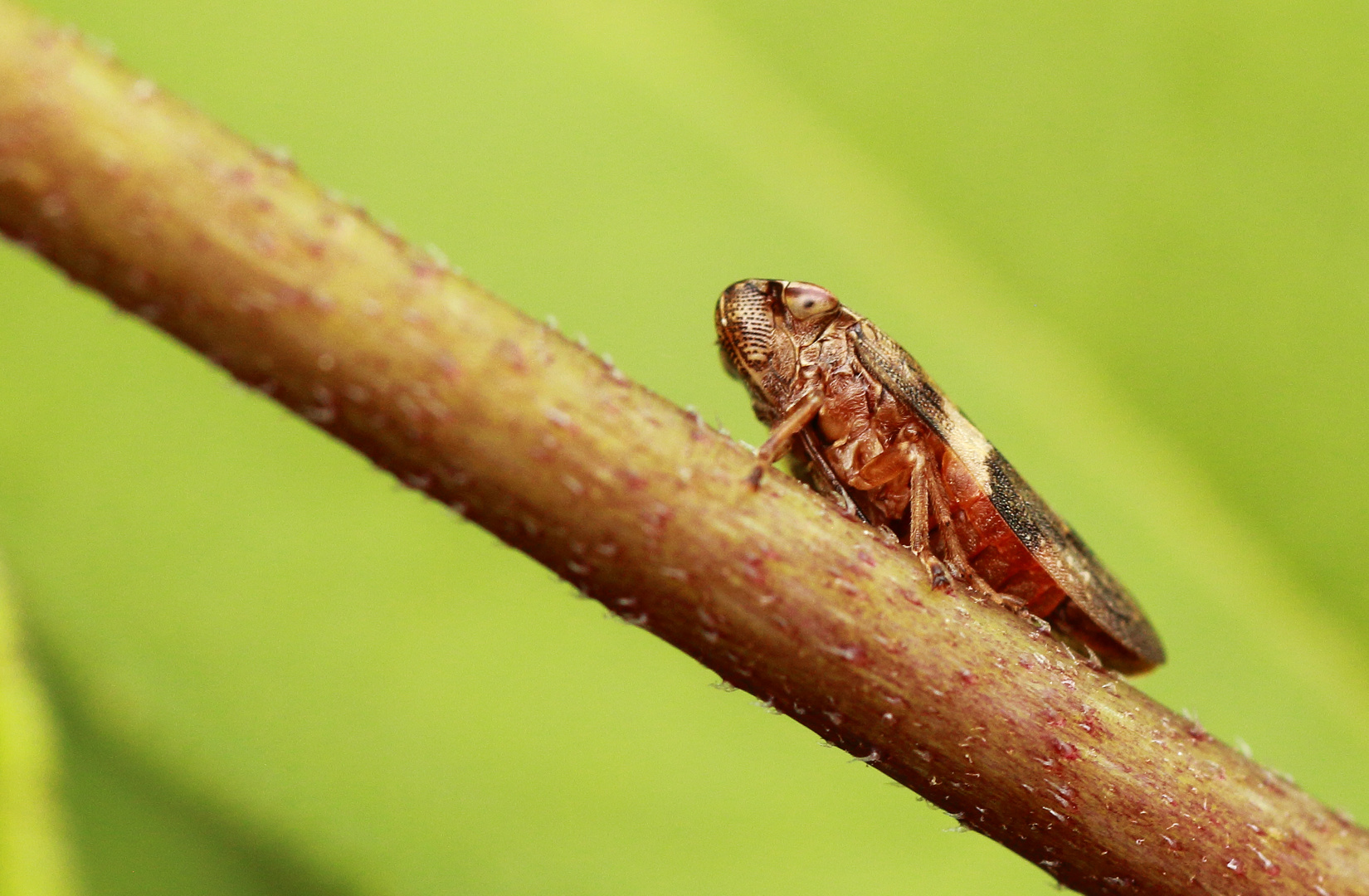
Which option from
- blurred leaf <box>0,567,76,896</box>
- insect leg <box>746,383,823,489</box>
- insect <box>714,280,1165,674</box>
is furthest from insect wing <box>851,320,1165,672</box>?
blurred leaf <box>0,567,76,896</box>

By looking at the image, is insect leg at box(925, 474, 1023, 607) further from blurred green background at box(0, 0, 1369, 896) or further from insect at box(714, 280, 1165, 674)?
blurred green background at box(0, 0, 1369, 896)

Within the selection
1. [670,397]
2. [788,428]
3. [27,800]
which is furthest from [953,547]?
[27,800]

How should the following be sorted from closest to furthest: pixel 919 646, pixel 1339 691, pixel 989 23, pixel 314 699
A: pixel 919 646, pixel 314 699, pixel 1339 691, pixel 989 23

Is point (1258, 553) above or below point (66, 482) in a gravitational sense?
above

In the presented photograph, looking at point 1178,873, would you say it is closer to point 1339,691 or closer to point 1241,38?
point 1339,691

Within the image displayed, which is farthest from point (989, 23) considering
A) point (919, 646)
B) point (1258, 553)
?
point (919, 646)

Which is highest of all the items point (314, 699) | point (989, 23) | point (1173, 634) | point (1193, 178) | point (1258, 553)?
point (989, 23)

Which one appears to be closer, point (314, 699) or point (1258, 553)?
point (314, 699)

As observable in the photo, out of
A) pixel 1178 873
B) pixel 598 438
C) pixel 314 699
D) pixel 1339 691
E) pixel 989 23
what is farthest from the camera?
pixel 989 23

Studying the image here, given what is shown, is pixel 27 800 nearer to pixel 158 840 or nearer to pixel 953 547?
pixel 158 840
